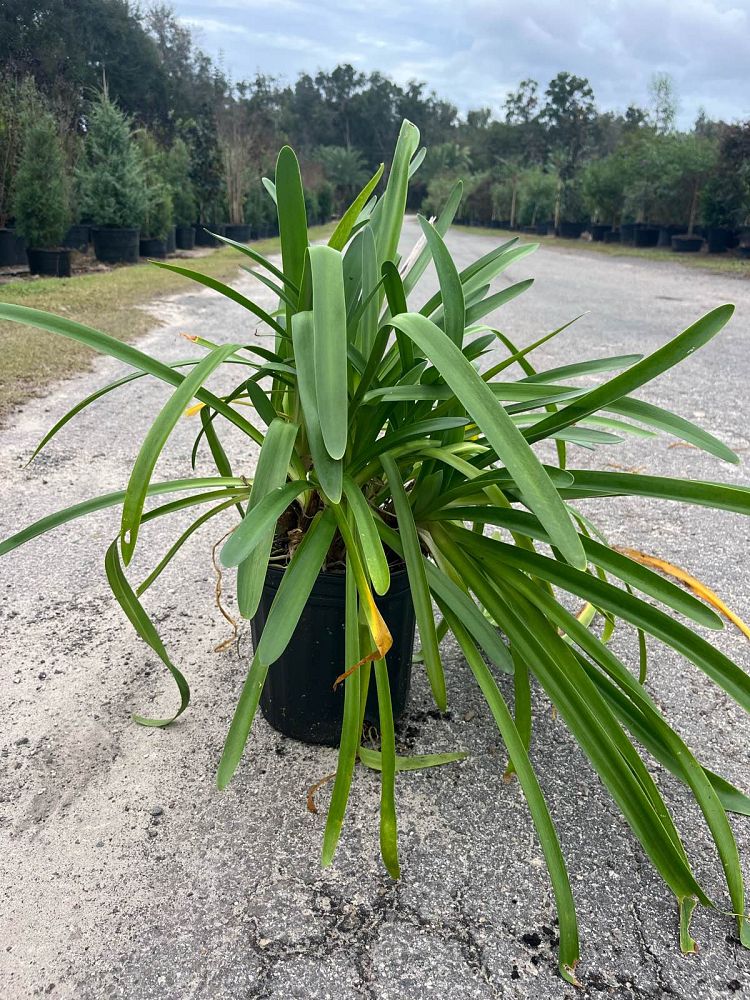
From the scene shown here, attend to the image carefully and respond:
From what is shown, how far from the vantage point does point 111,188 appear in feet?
33.9

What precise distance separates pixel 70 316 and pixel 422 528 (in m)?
4.68

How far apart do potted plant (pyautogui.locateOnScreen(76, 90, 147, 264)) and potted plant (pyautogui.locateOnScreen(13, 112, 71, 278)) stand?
164cm

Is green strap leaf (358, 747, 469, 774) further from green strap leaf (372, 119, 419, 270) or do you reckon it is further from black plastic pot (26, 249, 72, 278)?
black plastic pot (26, 249, 72, 278)

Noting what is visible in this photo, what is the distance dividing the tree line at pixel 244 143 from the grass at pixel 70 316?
7.46ft

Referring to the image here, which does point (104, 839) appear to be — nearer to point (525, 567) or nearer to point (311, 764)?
point (311, 764)

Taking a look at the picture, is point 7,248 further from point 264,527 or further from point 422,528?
point 264,527

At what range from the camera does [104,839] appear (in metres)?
1.16

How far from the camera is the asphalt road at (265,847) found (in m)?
0.98

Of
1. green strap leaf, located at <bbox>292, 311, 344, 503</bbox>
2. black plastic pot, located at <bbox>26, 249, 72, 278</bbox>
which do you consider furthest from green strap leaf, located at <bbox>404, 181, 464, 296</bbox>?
black plastic pot, located at <bbox>26, 249, 72, 278</bbox>

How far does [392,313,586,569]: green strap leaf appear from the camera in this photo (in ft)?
2.81

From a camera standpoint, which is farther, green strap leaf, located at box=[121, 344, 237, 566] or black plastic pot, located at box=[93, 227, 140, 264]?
black plastic pot, located at box=[93, 227, 140, 264]

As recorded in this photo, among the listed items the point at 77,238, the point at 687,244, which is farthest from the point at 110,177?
the point at 687,244

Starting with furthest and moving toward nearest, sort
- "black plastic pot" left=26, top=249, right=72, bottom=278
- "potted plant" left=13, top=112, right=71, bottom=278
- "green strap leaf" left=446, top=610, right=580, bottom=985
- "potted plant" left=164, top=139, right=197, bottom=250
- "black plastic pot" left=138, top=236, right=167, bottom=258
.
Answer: "potted plant" left=164, top=139, right=197, bottom=250, "black plastic pot" left=138, top=236, right=167, bottom=258, "black plastic pot" left=26, top=249, right=72, bottom=278, "potted plant" left=13, top=112, right=71, bottom=278, "green strap leaf" left=446, top=610, right=580, bottom=985

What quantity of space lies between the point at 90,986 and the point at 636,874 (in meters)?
0.78
